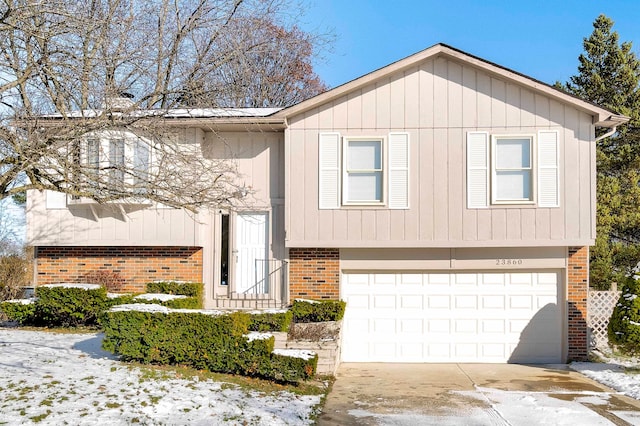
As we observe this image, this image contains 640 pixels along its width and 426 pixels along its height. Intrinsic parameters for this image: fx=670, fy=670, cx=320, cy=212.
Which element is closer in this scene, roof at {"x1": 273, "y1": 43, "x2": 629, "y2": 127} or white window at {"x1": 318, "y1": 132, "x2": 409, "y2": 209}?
roof at {"x1": 273, "y1": 43, "x2": 629, "y2": 127}

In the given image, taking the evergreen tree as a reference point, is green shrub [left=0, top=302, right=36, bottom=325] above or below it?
below

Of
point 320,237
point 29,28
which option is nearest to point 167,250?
point 320,237

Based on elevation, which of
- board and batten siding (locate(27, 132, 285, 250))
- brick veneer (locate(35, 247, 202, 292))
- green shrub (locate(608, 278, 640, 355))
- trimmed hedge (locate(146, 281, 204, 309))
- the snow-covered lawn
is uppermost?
board and batten siding (locate(27, 132, 285, 250))

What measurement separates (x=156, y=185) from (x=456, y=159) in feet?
23.6

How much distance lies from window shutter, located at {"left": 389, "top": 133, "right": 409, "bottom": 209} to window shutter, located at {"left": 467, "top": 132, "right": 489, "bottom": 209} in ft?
4.45

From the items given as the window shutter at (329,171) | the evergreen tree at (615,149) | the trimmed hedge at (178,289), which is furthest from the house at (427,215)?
the evergreen tree at (615,149)

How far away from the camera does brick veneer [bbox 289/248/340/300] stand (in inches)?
597

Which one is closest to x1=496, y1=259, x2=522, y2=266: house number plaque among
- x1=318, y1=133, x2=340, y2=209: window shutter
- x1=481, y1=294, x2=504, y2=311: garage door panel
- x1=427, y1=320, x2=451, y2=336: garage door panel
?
x1=481, y1=294, x2=504, y2=311: garage door panel

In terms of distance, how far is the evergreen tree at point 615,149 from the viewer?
24.4m

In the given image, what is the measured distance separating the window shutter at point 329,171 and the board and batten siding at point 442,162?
0.41 feet

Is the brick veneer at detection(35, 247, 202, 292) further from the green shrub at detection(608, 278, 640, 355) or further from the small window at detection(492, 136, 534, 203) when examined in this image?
the green shrub at detection(608, 278, 640, 355)

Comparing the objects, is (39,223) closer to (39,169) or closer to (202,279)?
(202,279)

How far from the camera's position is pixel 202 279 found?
621 inches

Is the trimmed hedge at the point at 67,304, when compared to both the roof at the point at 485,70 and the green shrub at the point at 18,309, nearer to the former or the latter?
the green shrub at the point at 18,309
